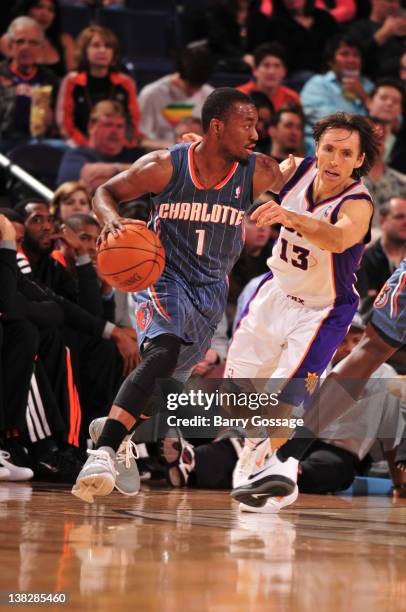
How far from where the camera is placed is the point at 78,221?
7.22m

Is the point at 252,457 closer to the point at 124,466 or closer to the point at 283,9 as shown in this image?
the point at 124,466

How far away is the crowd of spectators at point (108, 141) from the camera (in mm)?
6371

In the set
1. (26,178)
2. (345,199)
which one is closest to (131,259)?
(345,199)

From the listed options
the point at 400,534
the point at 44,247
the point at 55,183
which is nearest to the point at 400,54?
the point at 55,183

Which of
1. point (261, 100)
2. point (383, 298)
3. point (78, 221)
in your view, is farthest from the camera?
point (261, 100)

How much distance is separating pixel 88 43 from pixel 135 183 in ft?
16.4

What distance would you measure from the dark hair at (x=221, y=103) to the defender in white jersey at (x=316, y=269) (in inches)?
20.1

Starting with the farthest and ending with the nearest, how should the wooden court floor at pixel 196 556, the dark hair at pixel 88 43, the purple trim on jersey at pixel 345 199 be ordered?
the dark hair at pixel 88 43 → the purple trim on jersey at pixel 345 199 → the wooden court floor at pixel 196 556

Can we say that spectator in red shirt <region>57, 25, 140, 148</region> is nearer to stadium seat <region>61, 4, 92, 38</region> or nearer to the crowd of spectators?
the crowd of spectators

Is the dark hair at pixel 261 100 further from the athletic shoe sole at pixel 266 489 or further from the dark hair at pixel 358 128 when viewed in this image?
the athletic shoe sole at pixel 266 489

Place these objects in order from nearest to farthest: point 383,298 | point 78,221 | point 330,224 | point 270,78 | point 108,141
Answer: point 330,224 → point 383,298 → point 78,221 → point 108,141 → point 270,78

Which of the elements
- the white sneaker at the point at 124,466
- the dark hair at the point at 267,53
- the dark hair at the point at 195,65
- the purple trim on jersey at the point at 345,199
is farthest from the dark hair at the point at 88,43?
the white sneaker at the point at 124,466

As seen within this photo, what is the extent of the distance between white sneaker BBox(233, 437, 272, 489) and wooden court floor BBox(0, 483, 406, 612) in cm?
38

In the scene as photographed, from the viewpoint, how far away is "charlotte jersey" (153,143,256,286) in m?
5.03
